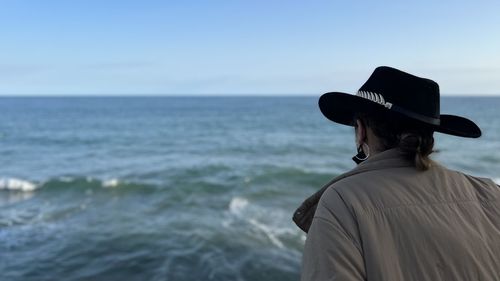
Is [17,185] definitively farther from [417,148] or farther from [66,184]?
[417,148]

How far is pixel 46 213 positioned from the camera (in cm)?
1154

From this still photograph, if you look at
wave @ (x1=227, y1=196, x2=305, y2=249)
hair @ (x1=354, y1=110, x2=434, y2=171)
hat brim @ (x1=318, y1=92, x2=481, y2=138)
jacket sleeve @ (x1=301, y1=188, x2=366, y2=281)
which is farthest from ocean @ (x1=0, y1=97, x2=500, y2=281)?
jacket sleeve @ (x1=301, y1=188, x2=366, y2=281)

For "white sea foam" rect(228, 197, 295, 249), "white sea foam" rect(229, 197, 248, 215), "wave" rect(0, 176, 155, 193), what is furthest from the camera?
"wave" rect(0, 176, 155, 193)

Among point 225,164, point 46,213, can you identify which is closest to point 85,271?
point 46,213

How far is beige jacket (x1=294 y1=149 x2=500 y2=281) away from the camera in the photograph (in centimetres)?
149

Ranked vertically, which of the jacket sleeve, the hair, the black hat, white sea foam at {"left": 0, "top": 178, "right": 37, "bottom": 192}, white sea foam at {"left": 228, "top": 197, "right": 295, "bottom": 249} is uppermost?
the black hat

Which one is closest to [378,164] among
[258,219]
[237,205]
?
[258,219]

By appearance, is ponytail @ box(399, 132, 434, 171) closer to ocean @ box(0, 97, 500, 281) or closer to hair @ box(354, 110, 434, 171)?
hair @ box(354, 110, 434, 171)

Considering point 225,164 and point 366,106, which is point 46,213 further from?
point 366,106

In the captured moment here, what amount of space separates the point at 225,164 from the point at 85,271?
41.2ft

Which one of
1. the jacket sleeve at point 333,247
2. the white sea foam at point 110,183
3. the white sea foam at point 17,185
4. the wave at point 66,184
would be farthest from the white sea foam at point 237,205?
the jacket sleeve at point 333,247

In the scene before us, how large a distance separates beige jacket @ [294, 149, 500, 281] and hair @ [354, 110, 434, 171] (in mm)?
38

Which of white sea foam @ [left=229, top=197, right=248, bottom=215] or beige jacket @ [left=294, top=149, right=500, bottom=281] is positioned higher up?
beige jacket @ [left=294, top=149, right=500, bottom=281]

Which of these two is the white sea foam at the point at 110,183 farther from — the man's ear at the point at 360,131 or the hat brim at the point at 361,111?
the man's ear at the point at 360,131
